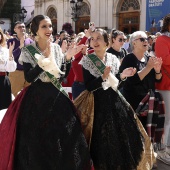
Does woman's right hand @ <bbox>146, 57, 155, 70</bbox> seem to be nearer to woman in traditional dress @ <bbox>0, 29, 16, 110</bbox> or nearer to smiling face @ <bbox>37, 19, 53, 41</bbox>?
smiling face @ <bbox>37, 19, 53, 41</bbox>

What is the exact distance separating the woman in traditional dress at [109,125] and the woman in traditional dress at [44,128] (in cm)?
21

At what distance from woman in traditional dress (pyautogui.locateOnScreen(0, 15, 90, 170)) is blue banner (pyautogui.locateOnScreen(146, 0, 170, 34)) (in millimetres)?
11208

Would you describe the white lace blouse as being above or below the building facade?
below

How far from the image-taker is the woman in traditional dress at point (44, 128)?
2.52m

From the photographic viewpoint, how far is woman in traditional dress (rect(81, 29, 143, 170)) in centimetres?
278

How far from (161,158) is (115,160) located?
42.9 inches

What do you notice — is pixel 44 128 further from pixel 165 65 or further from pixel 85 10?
pixel 85 10

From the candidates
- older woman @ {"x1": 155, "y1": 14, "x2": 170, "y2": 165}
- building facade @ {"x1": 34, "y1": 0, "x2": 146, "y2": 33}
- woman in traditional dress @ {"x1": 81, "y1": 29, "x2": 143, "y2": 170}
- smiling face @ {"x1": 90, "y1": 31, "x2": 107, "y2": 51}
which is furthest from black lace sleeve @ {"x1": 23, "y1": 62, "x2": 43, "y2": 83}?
building facade @ {"x1": 34, "y1": 0, "x2": 146, "y2": 33}

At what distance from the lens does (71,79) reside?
553 cm

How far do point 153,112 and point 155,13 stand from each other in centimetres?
1141

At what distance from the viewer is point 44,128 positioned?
254cm

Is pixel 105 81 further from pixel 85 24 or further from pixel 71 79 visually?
pixel 85 24

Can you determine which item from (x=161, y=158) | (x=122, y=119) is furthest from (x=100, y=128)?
(x=161, y=158)

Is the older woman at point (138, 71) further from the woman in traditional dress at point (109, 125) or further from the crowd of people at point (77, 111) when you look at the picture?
the woman in traditional dress at point (109, 125)
